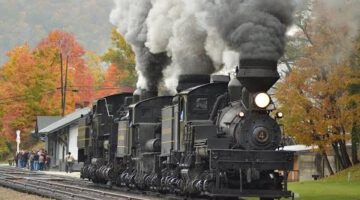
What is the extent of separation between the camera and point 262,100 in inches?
776

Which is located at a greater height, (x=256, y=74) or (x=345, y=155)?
(x=256, y=74)

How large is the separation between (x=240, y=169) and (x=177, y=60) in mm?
7760

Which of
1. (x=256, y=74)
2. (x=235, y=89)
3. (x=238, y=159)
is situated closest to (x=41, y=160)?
(x=235, y=89)

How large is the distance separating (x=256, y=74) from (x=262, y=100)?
30.1 inches

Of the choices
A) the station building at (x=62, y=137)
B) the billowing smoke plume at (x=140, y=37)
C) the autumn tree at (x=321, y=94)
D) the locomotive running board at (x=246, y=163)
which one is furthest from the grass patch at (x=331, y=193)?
the station building at (x=62, y=137)

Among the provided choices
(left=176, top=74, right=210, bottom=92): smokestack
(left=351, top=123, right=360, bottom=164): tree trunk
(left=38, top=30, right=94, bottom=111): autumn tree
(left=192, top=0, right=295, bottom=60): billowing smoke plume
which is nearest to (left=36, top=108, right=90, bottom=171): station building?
(left=351, top=123, right=360, bottom=164): tree trunk

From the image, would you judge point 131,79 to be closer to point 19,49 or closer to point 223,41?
point 19,49

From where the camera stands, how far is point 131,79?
3314 inches

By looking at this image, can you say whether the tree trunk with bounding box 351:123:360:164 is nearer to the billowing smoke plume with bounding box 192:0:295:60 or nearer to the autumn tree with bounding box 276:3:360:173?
the autumn tree with bounding box 276:3:360:173

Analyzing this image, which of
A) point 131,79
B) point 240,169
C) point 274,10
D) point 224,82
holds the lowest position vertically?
point 240,169

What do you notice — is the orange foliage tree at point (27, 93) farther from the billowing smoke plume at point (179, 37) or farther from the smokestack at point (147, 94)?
the billowing smoke plume at point (179, 37)

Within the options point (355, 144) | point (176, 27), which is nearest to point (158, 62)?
point (176, 27)

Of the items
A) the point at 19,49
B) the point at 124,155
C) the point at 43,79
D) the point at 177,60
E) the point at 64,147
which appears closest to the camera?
the point at 177,60

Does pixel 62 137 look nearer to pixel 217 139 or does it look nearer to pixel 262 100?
pixel 217 139
